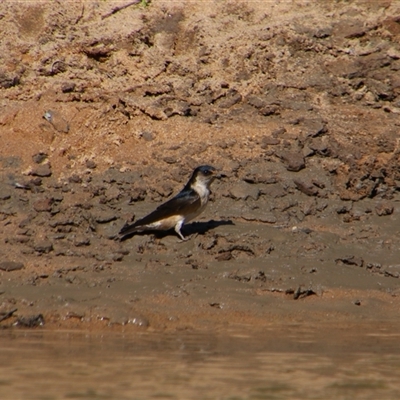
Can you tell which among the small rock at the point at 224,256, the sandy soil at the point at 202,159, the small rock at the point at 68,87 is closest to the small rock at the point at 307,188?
the sandy soil at the point at 202,159

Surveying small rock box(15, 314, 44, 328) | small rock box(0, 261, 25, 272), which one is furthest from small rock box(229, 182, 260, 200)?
small rock box(15, 314, 44, 328)

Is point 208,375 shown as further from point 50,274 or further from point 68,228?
point 68,228

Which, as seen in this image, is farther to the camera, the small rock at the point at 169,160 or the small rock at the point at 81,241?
the small rock at the point at 169,160

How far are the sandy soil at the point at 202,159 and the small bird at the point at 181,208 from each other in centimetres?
13

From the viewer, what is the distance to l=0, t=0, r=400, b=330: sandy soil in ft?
27.1

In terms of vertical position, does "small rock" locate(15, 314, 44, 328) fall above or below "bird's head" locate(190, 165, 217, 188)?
below

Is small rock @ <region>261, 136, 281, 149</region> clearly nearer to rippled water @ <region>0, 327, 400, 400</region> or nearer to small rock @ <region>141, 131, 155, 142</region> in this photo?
small rock @ <region>141, 131, 155, 142</region>

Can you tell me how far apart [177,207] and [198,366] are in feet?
11.4

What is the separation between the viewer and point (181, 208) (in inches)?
375

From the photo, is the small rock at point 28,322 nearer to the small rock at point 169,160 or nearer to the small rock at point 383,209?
the small rock at point 169,160

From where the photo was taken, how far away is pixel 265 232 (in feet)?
30.8

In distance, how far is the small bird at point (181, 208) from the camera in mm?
9273

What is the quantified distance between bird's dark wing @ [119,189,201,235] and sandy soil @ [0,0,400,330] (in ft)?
0.68

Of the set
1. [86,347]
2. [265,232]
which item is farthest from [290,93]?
[86,347]
